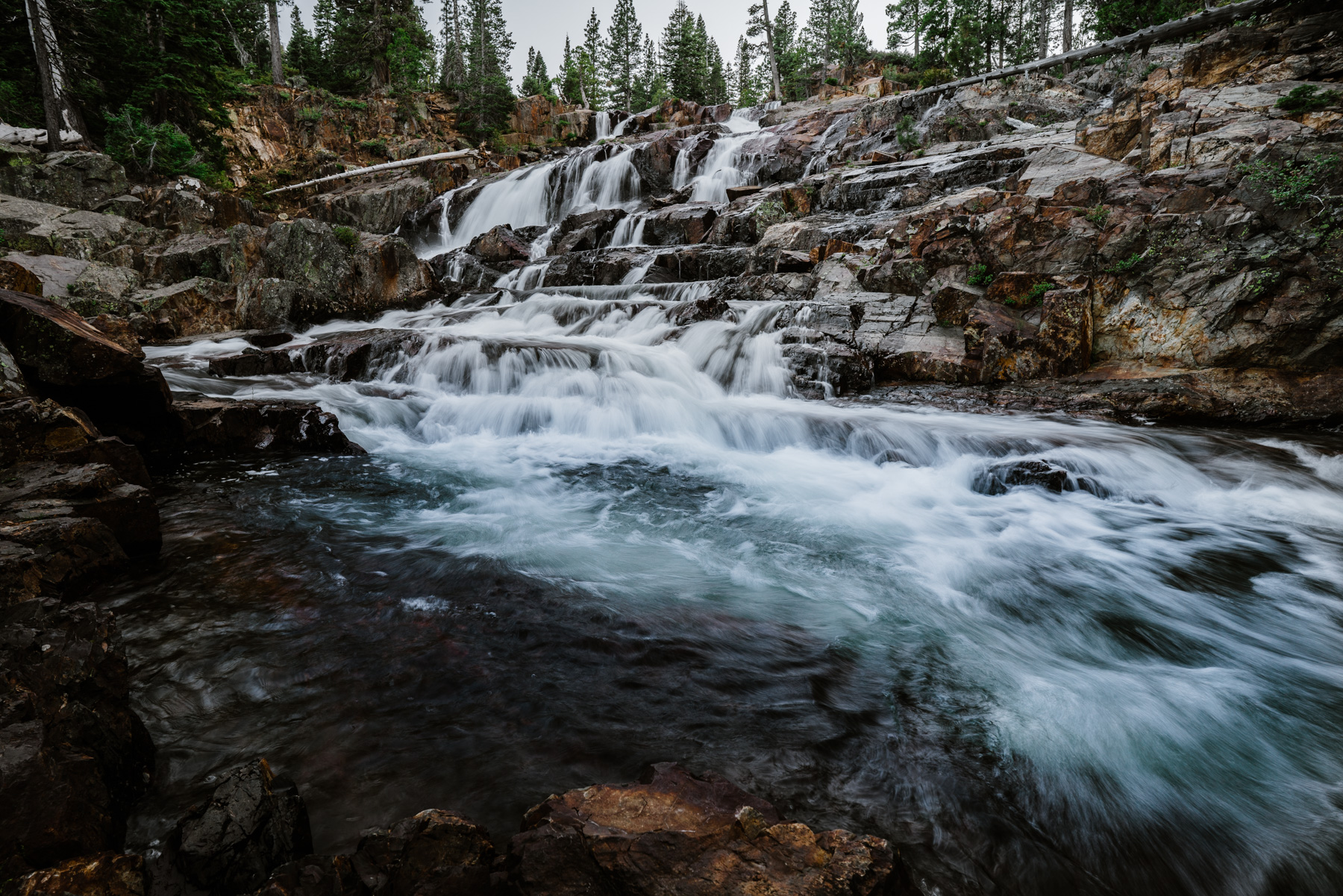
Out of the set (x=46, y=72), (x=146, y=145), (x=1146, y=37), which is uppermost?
(x=46, y=72)

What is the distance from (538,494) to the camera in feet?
18.4

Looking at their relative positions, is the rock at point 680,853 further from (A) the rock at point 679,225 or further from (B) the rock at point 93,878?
(A) the rock at point 679,225

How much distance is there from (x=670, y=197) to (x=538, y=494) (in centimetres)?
1619

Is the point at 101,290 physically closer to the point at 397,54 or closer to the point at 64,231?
the point at 64,231

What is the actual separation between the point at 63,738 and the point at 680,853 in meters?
1.83

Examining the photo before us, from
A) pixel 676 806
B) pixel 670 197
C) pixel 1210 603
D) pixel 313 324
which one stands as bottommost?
pixel 1210 603

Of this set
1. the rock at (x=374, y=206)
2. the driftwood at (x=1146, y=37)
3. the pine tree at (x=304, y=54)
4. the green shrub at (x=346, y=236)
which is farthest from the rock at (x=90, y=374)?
the pine tree at (x=304, y=54)

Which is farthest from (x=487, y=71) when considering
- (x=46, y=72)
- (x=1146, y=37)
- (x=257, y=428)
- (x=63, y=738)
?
(x=63, y=738)

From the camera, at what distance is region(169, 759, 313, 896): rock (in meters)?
1.42

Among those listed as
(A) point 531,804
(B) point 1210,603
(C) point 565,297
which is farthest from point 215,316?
(B) point 1210,603

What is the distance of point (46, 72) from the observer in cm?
1580

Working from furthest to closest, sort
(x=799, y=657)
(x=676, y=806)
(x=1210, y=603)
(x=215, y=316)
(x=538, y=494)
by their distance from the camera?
(x=215, y=316)
(x=538, y=494)
(x=1210, y=603)
(x=799, y=657)
(x=676, y=806)

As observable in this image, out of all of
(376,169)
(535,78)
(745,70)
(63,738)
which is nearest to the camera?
(63,738)

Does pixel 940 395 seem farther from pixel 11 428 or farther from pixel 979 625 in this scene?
pixel 11 428
